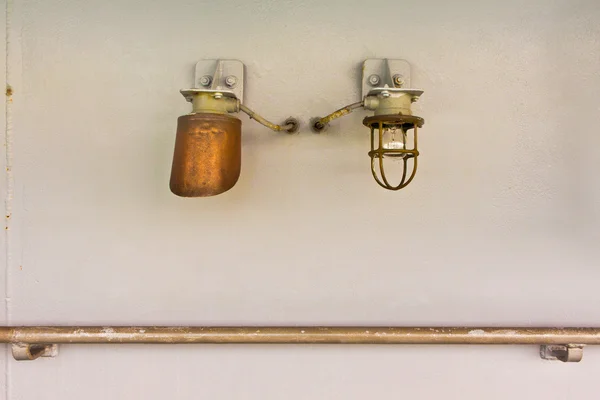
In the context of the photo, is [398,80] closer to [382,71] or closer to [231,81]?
[382,71]

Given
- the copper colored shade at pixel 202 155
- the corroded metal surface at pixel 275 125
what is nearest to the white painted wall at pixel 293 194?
the corroded metal surface at pixel 275 125

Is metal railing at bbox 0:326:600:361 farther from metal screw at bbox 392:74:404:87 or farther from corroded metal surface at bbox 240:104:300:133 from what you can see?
metal screw at bbox 392:74:404:87

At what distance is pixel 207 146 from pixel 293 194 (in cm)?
24

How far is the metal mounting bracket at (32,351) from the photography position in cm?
91

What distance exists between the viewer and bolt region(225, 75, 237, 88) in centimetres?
94

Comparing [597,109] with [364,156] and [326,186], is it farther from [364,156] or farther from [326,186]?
[326,186]

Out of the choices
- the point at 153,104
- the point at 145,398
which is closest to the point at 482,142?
the point at 153,104

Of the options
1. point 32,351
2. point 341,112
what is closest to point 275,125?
point 341,112

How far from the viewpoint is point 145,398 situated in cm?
96

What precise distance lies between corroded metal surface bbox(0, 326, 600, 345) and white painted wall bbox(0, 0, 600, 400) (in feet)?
0.16

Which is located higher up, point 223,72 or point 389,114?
point 223,72

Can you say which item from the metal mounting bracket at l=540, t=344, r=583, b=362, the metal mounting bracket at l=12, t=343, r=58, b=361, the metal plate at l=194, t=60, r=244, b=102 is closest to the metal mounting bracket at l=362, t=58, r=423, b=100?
the metal plate at l=194, t=60, r=244, b=102

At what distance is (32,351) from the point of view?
928mm

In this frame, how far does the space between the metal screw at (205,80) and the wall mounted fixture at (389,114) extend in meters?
0.27
